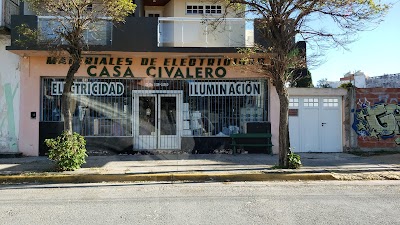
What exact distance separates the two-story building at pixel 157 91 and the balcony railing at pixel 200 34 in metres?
0.04

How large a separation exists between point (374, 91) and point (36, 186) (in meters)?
12.3

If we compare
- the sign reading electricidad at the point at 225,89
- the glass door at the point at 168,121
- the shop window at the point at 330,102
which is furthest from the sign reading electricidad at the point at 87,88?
the shop window at the point at 330,102

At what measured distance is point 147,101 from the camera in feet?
46.0

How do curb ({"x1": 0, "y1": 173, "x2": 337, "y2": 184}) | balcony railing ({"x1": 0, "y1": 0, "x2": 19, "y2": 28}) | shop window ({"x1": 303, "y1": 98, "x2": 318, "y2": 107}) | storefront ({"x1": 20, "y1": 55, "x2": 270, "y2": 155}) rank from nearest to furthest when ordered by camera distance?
1. curb ({"x1": 0, "y1": 173, "x2": 337, "y2": 184})
2. balcony railing ({"x1": 0, "y1": 0, "x2": 19, "y2": 28})
3. storefront ({"x1": 20, "y1": 55, "x2": 270, "y2": 155})
4. shop window ({"x1": 303, "y1": 98, "x2": 318, "y2": 107})

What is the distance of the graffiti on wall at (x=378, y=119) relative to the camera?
1445 cm

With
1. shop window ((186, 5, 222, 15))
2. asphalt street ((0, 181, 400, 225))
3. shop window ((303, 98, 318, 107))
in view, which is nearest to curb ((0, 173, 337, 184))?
asphalt street ((0, 181, 400, 225))

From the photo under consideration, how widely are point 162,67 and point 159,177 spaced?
18.0ft

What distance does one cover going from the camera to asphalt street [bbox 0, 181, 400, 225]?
5.85 meters

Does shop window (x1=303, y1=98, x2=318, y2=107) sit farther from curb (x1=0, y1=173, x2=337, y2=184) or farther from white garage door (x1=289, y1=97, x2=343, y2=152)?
curb (x1=0, y1=173, x2=337, y2=184)

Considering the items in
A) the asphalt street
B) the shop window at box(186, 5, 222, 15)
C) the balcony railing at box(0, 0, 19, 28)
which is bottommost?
the asphalt street

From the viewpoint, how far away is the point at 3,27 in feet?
42.9

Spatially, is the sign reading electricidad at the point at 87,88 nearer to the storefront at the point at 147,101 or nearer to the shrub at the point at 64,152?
the storefront at the point at 147,101

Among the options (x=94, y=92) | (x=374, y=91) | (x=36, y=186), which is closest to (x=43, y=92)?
(x=94, y=92)

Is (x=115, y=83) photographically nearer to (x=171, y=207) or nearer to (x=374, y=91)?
(x=171, y=207)
